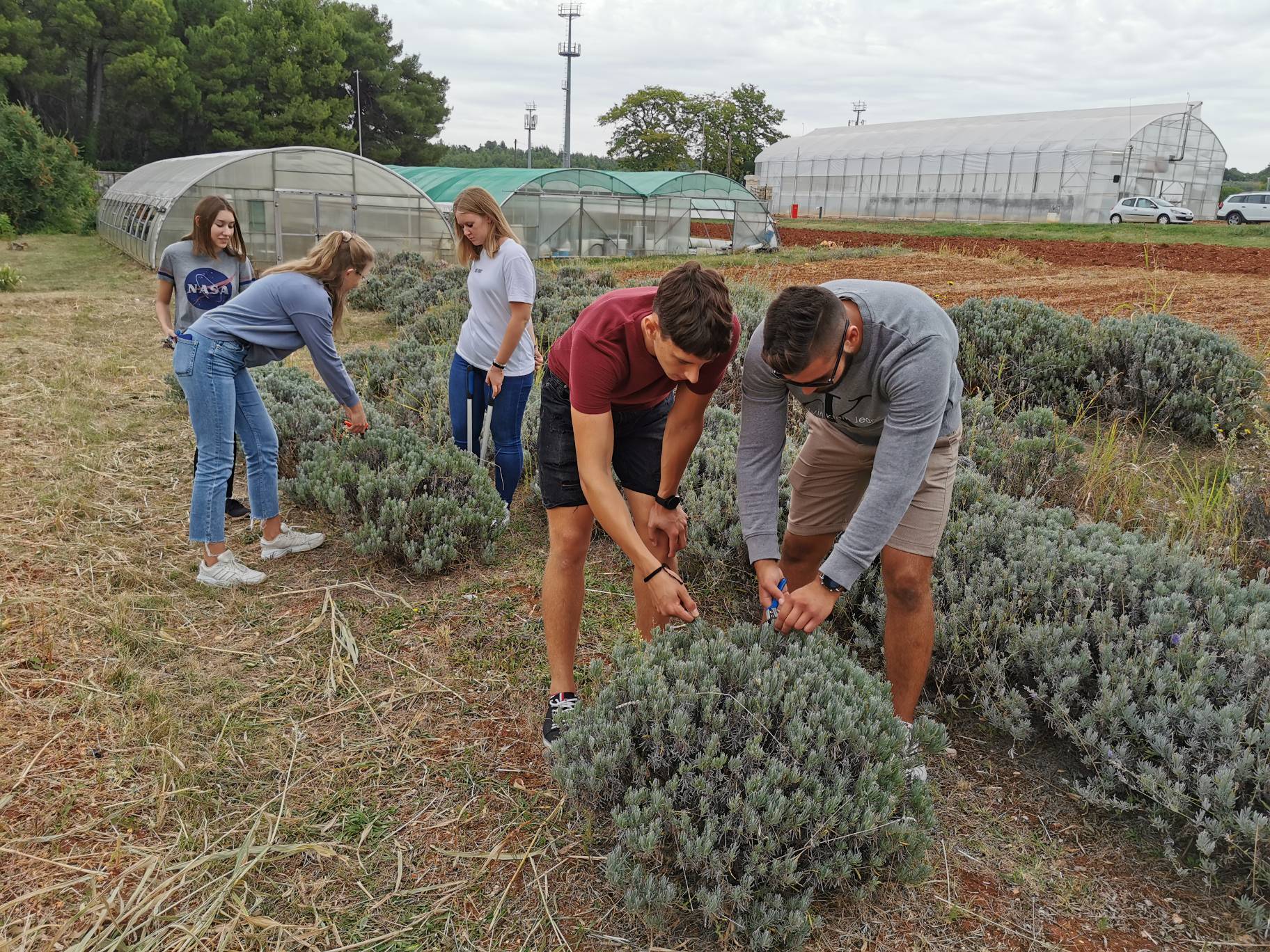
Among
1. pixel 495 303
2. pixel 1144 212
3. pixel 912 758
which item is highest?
pixel 1144 212

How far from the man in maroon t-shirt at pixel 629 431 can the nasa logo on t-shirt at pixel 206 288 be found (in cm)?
253

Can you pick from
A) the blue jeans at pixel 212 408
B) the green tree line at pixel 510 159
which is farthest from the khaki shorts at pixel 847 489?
the green tree line at pixel 510 159

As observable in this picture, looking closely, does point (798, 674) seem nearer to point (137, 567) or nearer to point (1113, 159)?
point (137, 567)

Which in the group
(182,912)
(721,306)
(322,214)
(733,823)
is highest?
(322,214)

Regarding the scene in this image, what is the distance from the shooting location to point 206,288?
4.34 metres

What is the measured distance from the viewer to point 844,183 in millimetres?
39906

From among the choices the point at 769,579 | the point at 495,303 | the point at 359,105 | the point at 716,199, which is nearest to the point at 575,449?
the point at 769,579

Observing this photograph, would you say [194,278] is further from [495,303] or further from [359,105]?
[359,105]

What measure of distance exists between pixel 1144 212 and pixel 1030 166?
4.48 metres

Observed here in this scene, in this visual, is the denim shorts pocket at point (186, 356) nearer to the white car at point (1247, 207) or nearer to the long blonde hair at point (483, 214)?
the long blonde hair at point (483, 214)

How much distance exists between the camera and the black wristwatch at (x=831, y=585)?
7.54 ft

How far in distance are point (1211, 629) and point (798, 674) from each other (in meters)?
1.49

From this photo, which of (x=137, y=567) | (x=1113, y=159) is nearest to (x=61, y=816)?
(x=137, y=567)

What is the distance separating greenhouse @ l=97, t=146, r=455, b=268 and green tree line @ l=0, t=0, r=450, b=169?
1040 inches
